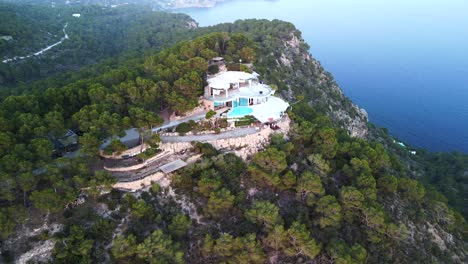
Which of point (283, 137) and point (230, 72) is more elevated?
point (230, 72)

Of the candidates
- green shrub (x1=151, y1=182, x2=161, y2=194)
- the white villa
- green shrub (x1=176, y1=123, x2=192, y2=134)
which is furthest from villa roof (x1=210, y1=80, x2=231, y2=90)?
green shrub (x1=151, y1=182, x2=161, y2=194)

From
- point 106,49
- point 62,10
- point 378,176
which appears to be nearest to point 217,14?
point 62,10

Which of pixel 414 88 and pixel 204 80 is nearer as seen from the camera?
pixel 204 80

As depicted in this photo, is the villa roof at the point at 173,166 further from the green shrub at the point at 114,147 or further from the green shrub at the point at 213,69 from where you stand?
the green shrub at the point at 213,69

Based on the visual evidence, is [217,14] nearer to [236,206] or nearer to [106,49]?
[106,49]

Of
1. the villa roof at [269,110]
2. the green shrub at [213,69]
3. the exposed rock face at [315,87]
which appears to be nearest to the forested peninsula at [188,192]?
the green shrub at [213,69]

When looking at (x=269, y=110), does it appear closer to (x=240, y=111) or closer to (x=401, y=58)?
(x=240, y=111)
